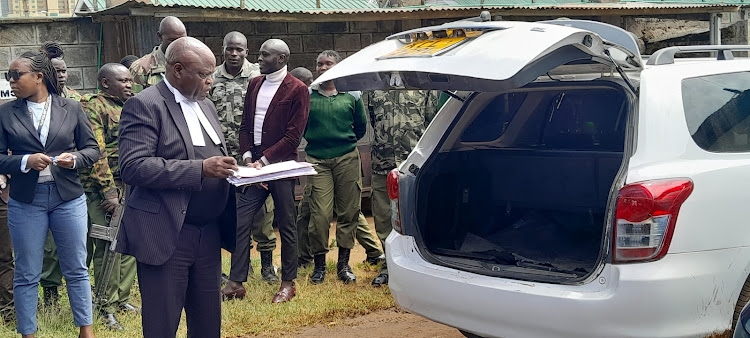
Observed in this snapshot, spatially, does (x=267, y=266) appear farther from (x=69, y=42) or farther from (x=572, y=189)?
(x=69, y=42)

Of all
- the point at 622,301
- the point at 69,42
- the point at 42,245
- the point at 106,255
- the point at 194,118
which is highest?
the point at 69,42

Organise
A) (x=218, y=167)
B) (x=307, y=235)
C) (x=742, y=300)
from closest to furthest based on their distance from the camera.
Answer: (x=218, y=167), (x=742, y=300), (x=307, y=235)

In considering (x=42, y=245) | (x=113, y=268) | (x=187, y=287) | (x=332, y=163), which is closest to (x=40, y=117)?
(x=42, y=245)

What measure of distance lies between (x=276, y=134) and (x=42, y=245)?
198 centimetres

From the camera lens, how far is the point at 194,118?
4.03m

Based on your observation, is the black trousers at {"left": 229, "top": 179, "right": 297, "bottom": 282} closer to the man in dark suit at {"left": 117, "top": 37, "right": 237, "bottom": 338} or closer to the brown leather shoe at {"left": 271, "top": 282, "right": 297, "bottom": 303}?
the brown leather shoe at {"left": 271, "top": 282, "right": 297, "bottom": 303}

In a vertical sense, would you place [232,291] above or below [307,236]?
below

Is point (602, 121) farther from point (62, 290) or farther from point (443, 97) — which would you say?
point (62, 290)

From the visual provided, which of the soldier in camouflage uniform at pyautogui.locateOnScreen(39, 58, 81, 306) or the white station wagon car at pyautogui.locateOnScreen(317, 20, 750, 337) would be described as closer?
the white station wagon car at pyautogui.locateOnScreen(317, 20, 750, 337)

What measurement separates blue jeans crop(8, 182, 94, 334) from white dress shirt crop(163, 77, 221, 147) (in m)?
1.57

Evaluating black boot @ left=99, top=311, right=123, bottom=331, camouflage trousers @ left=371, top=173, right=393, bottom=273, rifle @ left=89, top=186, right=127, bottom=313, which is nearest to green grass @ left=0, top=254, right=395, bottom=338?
black boot @ left=99, top=311, right=123, bottom=331

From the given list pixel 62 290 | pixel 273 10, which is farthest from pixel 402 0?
pixel 62 290

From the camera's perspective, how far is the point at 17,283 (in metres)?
5.18

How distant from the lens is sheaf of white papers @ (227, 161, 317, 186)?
3.91 meters
